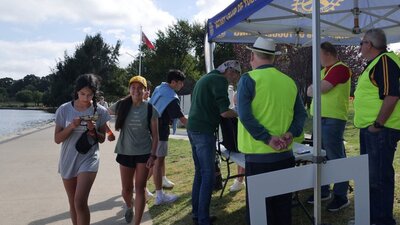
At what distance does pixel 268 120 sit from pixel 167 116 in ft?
10.1

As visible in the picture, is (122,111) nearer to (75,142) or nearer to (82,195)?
(75,142)

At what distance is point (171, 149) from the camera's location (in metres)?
13.1

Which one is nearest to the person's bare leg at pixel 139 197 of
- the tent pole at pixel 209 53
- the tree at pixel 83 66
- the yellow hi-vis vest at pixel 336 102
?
the yellow hi-vis vest at pixel 336 102

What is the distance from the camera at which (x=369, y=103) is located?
412 cm

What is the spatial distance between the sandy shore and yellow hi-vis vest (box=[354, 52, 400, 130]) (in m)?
2.91

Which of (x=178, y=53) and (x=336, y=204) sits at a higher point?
(x=178, y=53)

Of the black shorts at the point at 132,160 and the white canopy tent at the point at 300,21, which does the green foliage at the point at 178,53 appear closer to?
the white canopy tent at the point at 300,21

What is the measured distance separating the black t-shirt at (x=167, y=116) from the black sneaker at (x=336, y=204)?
7.73 feet

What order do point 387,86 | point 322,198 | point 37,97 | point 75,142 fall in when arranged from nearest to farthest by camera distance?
point 387,86 < point 75,142 < point 322,198 < point 37,97

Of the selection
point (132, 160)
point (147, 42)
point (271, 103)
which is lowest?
point (132, 160)

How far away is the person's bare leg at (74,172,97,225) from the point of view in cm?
404

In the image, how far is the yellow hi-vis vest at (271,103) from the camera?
3359mm

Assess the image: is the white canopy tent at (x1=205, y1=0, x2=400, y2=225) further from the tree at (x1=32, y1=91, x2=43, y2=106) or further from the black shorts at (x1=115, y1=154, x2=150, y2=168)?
the tree at (x1=32, y1=91, x2=43, y2=106)

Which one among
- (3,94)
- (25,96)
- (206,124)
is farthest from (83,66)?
(206,124)
